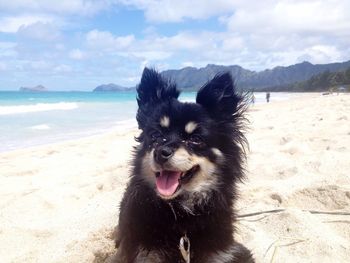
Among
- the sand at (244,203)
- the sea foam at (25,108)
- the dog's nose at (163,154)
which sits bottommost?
the sea foam at (25,108)

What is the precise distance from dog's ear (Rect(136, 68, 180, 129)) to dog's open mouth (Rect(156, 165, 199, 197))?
683 millimetres

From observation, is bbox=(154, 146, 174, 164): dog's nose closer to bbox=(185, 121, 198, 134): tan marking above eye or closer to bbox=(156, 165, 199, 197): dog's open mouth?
bbox=(156, 165, 199, 197): dog's open mouth

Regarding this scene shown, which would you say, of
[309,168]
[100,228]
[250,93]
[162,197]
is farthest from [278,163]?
[162,197]

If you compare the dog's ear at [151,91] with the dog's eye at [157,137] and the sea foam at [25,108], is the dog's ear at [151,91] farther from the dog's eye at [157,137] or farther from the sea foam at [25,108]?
the sea foam at [25,108]

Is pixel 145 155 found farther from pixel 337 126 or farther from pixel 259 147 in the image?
pixel 337 126

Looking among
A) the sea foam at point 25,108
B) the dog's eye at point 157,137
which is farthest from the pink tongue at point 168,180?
the sea foam at point 25,108

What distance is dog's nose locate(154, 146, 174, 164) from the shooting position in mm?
3078

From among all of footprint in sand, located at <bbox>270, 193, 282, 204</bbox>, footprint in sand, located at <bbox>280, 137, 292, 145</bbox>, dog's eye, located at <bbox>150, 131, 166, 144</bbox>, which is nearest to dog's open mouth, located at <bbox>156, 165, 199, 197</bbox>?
dog's eye, located at <bbox>150, 131, 166, 144</bbox>

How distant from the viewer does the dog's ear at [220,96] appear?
11.9ft

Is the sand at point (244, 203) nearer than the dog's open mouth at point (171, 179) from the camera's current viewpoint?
No

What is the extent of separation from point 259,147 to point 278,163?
1333mm

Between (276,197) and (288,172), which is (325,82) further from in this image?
(276,197)

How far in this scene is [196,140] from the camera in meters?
3.42

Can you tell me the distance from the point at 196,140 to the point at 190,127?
0.12 meters
